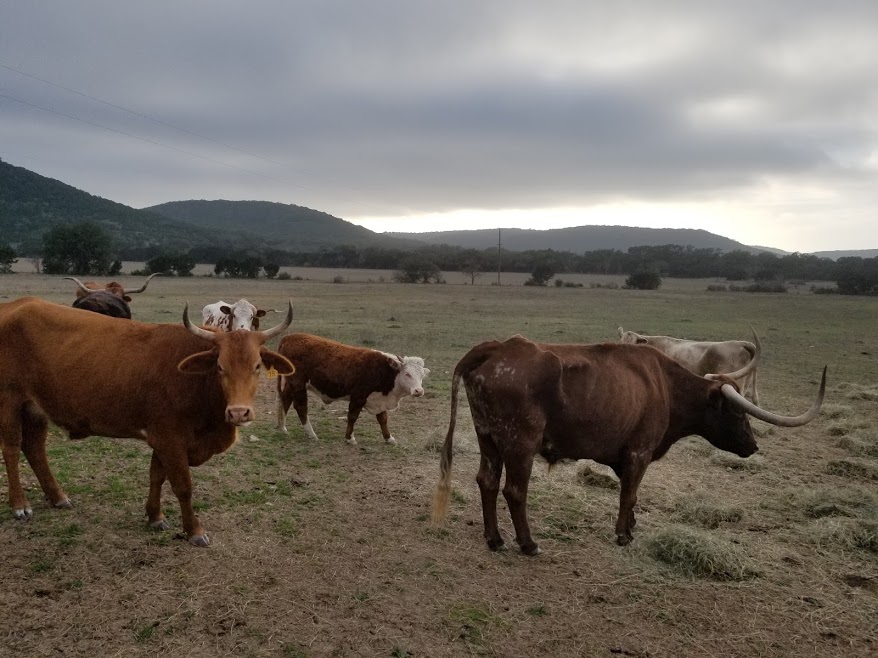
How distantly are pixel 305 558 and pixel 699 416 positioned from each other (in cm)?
409

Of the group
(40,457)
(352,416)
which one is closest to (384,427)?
(352,416)

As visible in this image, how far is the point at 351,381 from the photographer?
861 centimetres

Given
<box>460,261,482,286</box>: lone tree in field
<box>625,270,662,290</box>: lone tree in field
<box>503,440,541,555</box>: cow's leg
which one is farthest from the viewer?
<box>460,261,482,286</box>: lone tree in field

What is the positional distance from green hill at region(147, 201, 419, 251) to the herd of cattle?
159 meters

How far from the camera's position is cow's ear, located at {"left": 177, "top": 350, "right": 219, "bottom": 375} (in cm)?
471

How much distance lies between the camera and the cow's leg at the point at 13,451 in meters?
5.09

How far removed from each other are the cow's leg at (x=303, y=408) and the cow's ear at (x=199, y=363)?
3843mm

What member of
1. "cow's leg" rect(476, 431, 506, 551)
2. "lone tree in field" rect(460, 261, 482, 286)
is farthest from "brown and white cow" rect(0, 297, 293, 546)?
"lone tree in field" rect(460, 261, 482, 286)

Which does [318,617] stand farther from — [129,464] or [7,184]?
[7,184]

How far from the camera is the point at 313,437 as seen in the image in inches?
334

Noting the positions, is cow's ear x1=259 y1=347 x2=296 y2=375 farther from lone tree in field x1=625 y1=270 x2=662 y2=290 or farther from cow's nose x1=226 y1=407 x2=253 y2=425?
lone tree in field x1=625 y1=270 x2=662 y2=290

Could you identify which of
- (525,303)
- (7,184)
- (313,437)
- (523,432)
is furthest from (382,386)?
(7,184)

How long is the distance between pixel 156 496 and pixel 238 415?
4.92ft

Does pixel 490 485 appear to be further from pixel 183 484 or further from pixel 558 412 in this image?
pixel 183 484
